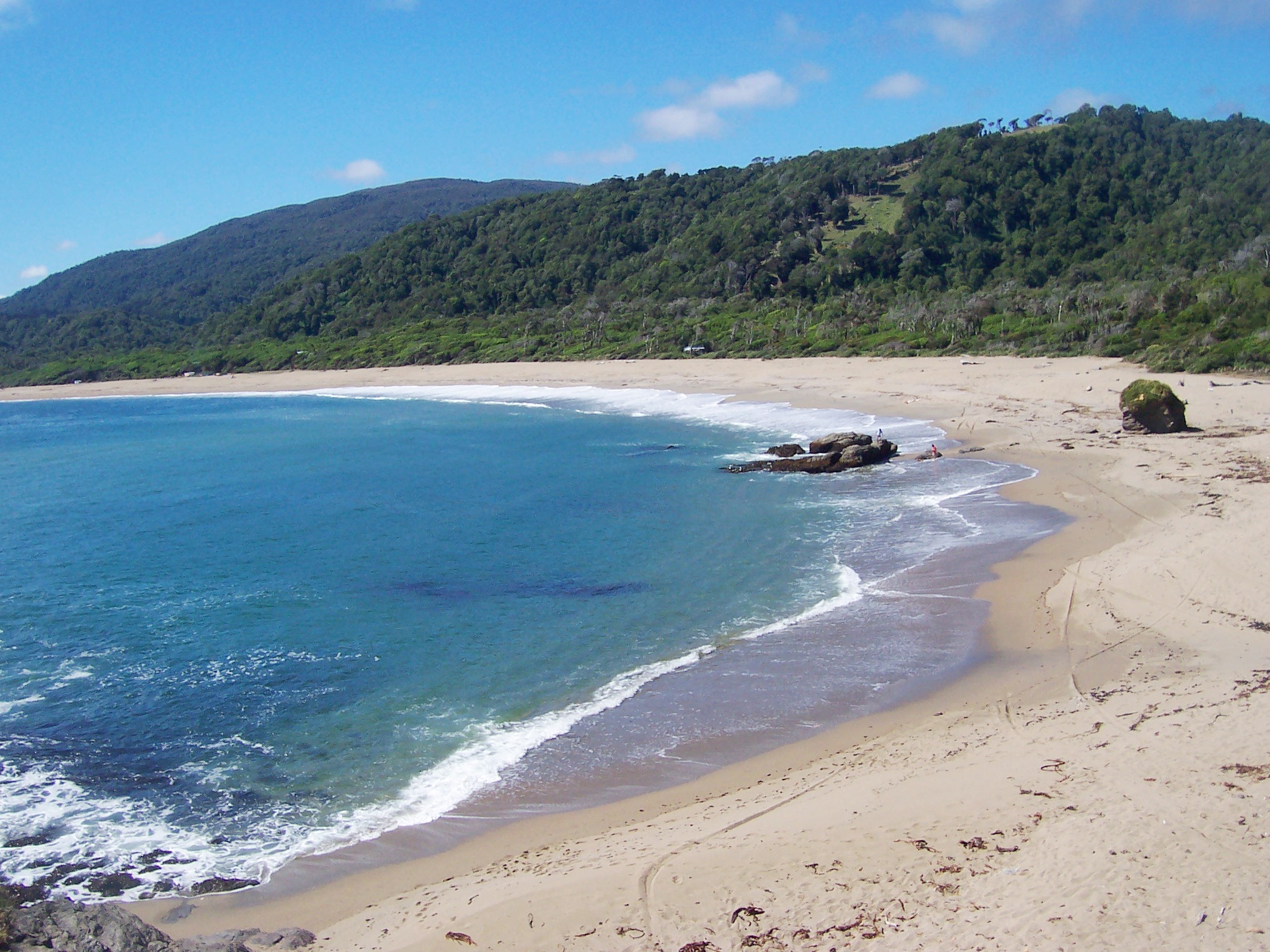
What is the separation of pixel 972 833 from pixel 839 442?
20.0 meters

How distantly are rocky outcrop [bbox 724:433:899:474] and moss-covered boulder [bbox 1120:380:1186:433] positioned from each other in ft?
20.1

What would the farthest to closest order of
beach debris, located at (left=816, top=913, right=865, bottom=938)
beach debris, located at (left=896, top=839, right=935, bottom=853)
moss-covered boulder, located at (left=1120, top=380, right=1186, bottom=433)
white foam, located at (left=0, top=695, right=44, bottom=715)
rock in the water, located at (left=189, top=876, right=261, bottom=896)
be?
1. moss-covered boulder, located at (left=1120, top=380, right=1186, bottom=433)
2. white foam, located at (left=0, top=695, right=44, bottom=715)
3. rock in the water, located at (left=189, top=876, right=261, bottom=896)
4. beach debris, located at (left=896, top=839, right=935, bottom=853)
5. beach debris, located at (left=816, top=913, right=865, bottom=938)

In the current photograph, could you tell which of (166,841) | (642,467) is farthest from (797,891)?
(642,467)

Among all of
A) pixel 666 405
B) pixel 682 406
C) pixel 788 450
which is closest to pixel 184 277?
pixel 666 405

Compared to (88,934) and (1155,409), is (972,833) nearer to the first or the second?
(88,934)

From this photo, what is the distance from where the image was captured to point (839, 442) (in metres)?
26.3

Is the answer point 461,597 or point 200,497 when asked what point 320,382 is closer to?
point 200,497

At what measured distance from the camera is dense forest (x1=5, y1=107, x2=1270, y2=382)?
4828 cm

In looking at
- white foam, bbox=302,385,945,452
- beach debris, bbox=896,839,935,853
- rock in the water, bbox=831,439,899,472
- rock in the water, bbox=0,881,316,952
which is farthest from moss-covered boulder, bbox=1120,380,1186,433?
rock in the water, bbox=0,881,316,952

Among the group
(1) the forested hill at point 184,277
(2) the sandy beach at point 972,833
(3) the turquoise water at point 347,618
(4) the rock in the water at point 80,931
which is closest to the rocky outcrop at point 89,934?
(4) the rock in the water at point 80,931

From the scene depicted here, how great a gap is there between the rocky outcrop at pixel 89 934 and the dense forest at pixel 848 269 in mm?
34905

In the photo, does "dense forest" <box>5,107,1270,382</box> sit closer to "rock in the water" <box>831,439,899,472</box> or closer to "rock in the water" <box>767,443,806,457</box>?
"rock in the water" <box>831,439,899,472</box>

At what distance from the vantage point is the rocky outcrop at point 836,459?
82.8 feet

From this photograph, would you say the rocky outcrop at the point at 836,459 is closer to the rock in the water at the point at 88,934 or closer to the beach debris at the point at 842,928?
the beach debris at the point at 842,928
